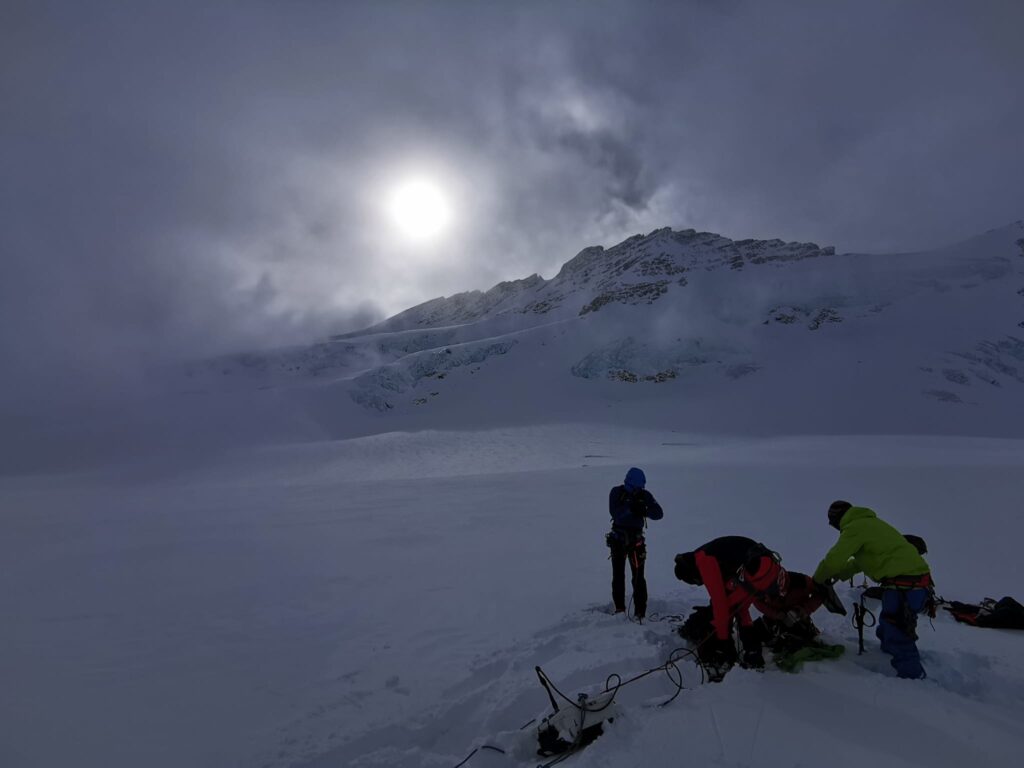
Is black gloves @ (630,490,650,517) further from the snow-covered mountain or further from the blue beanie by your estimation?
the snow-covered mountain

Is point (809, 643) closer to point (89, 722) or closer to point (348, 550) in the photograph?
point (89, 722)

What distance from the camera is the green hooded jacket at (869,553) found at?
13.0ft

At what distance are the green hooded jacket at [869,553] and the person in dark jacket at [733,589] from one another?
0.42 meters

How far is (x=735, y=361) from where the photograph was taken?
46625 mm

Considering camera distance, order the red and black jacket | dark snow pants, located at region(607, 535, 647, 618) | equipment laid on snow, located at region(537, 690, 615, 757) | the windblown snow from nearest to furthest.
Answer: equipment laid on snow, located at region(537, 690, 615, 757) → the windblown snow → the red and black jacket → dark snow pants, located at region(607, 535, 647, 618)

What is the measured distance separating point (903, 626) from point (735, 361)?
46.7 m

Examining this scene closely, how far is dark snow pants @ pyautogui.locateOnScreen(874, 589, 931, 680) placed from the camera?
12.8ft

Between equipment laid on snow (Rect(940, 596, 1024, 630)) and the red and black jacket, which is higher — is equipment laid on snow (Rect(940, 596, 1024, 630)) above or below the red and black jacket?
below

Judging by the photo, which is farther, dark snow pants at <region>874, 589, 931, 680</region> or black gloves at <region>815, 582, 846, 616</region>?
black gloves at <region>815, 582, 846, 616</region>

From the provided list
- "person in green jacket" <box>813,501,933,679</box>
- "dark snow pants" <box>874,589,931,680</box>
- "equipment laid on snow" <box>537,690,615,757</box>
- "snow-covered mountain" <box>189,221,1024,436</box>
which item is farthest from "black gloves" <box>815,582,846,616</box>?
"snow-covered mountain" <box>189,221,1024,436</box>

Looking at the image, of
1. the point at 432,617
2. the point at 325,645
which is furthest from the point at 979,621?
the point at 325,645

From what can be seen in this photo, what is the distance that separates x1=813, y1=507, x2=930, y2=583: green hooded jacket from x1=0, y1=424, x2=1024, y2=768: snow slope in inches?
30.8

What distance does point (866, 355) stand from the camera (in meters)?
43.8

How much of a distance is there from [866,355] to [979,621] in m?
47.8
